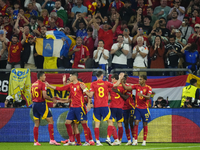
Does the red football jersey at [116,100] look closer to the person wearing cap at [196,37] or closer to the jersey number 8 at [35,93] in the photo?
the jersey number 8 at [35,93]

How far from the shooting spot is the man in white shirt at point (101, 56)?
14945mm

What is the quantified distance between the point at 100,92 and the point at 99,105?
0.40 m

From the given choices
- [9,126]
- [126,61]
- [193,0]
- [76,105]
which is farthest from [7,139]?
[193,0]

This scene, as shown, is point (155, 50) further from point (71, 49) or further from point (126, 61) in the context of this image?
point (71, 49)

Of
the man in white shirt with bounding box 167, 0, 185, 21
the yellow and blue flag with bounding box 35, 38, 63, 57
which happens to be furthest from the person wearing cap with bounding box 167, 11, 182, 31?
the yellow and blue flag with bounding box 35, 38, 63, 57

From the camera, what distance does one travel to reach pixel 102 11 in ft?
61.0

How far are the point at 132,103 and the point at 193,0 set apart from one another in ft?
27.9

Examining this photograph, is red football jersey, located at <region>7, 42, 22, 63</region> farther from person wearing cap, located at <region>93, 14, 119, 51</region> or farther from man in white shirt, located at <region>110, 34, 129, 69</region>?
man in white shirt, located at <region>110, 34, 129, 69</region>

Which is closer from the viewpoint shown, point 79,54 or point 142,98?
point 142,98

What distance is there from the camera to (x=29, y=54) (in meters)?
15.4

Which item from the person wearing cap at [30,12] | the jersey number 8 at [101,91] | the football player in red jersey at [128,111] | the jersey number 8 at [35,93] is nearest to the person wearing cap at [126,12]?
the person wearing cap at [30,12]

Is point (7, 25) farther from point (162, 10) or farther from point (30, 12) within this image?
point (162, 10)

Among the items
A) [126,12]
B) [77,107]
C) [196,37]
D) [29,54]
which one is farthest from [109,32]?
[77,107]

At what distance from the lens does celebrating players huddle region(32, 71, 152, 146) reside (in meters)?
11.0
